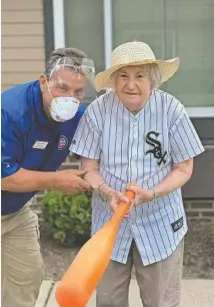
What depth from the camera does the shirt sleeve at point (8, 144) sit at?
269 centimetres

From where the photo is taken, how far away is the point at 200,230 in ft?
17.7

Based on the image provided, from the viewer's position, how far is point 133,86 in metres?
2.62

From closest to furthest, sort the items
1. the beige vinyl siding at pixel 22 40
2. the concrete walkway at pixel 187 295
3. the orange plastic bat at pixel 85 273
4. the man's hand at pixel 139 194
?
the orange plastic bat at pixel 85 273 → the man's hand at pixel 139 194 → the concrete walkway at pixel 187 295 → the beige vinyl siding at pixel 22 40

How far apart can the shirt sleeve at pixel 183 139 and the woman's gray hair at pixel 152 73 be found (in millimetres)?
165

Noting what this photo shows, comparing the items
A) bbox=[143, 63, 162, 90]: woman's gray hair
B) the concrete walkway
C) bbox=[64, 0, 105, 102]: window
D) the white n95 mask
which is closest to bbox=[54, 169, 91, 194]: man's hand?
the white n95 mask

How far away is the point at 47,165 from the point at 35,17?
2576 mm

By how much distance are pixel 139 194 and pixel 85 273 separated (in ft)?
2.00

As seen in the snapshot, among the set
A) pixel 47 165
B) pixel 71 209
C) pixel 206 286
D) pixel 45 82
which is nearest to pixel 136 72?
pixel 45 82

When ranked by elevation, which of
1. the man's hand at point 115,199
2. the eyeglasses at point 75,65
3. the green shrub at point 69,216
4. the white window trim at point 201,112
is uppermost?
the eyeglasses at point 75,65

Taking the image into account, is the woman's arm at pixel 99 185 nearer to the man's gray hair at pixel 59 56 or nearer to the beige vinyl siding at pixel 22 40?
the man's gray hair at pixel 59 56

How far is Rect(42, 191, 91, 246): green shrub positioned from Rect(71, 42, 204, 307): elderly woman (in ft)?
6.84

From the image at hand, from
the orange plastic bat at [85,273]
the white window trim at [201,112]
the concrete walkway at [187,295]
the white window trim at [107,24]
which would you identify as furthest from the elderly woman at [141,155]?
the white window trim at [201,112]

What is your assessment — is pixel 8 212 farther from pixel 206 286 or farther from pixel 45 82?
pixel 206 286

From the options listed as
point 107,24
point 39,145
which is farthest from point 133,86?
point 107,24
